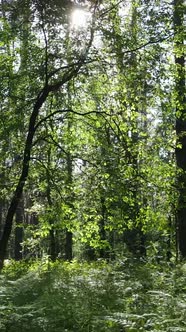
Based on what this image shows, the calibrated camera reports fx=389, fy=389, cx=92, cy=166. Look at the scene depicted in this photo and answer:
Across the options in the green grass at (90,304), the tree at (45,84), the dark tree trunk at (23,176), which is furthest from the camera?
the dark tree trunk at (23,176)

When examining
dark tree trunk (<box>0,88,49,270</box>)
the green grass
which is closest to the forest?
dark tree trunk (<box>0,88,49,270</box>)

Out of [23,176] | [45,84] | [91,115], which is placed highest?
[45,84]

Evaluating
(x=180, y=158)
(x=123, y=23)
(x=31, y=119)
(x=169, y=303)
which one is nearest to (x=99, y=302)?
(x=169, y=303)

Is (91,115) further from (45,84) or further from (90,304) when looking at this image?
(90,304)

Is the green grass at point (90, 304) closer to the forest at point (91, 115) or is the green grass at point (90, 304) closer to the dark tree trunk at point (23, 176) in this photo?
the forest at point (91, 115)

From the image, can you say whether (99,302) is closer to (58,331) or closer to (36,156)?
(58,331)

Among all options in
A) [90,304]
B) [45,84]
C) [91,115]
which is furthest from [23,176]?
[90,304]

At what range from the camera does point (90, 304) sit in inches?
196

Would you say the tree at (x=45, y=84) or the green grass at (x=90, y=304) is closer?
the green grass at (x=90, y=304)

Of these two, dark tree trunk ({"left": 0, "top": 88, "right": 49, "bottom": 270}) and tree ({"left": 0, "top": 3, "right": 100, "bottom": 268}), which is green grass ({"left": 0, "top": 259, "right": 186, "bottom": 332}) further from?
tree ({"left": 0, "top": 3, "right": 100, "bottom": 268})

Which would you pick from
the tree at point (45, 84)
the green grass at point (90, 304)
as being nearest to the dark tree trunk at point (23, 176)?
the tree at point (45, 84)

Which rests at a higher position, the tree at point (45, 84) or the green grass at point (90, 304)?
the tree at point (45, 84)

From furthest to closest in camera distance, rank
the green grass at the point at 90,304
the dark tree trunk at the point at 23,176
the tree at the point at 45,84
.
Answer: the dark tree trunk at the point at 23,176
the tree at the point at 45,84
the green grass at the point at 90,304

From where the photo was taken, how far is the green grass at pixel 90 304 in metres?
4.25
